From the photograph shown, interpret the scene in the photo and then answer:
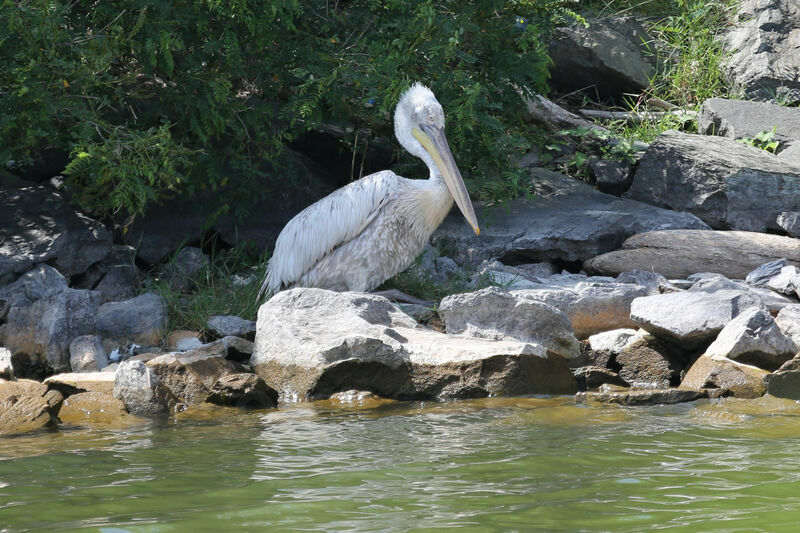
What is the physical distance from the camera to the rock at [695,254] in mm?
6945

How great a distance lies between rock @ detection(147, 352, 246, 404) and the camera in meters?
4.72

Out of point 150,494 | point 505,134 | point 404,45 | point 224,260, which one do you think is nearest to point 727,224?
point 505,134

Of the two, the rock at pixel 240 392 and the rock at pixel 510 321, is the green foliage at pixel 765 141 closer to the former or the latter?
the rock at pixel 510 321

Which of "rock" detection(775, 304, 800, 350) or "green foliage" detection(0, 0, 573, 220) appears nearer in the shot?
"rock" detection(775, 304, 800, 350)

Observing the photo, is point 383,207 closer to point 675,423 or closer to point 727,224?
point 675,423

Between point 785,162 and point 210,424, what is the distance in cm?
584

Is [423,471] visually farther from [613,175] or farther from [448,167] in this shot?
[613,175]

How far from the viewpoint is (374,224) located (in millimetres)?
6148

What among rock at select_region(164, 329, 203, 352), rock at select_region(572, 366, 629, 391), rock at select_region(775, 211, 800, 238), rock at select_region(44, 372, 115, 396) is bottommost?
rock at select_region(572, 366, 629, 391)

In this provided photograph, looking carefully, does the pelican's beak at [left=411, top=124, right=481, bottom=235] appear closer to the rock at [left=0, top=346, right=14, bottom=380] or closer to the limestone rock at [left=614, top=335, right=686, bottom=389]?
the limestone rock at [left=614, top=335, right=686, bottom=389]

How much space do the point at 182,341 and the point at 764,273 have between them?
3.88 m

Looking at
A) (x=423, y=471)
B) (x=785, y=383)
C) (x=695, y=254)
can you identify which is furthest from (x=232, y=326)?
(x=695, y=254)

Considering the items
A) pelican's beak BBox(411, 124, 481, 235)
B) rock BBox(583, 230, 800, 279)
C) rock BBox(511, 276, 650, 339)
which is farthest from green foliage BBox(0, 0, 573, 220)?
rock BBox(511, 276, 650, 339)

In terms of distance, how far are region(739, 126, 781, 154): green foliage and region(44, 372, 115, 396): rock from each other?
6.36 metres
